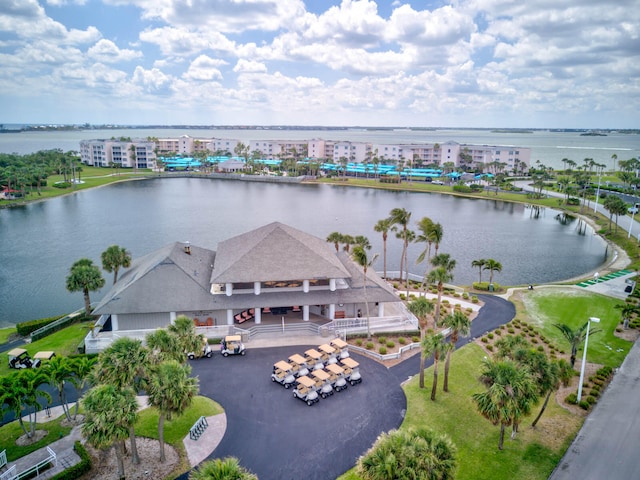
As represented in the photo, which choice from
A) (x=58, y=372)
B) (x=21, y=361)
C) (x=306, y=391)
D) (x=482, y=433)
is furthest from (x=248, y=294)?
(x=482, y=433)

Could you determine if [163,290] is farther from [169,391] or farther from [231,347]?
[169,391]

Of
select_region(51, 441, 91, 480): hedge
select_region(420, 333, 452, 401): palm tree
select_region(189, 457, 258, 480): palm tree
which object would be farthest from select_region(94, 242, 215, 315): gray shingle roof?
select_region(189, 457, 258, 480): palm tree

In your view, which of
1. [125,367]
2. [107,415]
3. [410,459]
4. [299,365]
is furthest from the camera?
[299,365]

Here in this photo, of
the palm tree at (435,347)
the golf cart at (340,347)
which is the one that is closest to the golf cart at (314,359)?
the golf cart at (340,347)

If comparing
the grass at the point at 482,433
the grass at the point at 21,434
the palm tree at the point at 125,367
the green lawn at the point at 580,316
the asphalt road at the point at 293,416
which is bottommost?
the grass at the point at 21,434

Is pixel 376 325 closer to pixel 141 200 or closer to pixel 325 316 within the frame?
pixel 325 316

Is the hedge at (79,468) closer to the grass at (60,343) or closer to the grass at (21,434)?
the grass at (21,434)

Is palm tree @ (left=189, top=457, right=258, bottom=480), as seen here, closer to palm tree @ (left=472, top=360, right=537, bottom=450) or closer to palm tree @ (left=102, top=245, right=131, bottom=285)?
palm tree @ (left=472, top=360, right=537, bottom=450)
